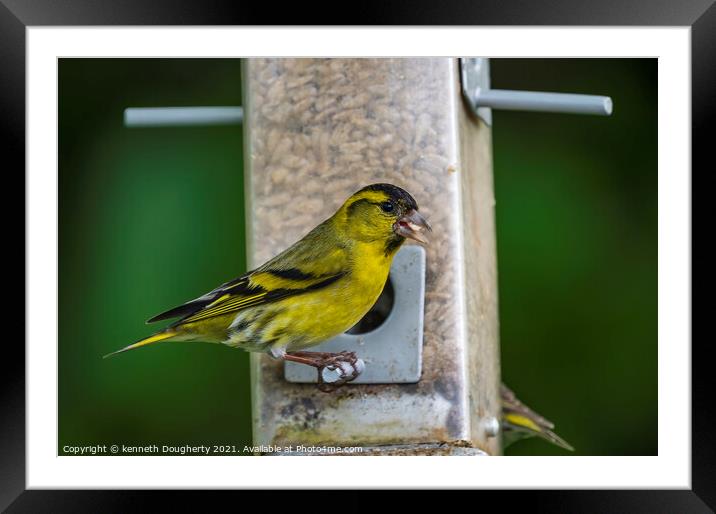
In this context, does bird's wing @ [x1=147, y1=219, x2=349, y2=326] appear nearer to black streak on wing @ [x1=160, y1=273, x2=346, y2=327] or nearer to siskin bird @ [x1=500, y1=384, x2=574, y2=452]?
black streak on wing @ [x1=160, y1=273, x2=346, y2=327]

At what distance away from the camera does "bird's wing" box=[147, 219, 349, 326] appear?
12.7 feet

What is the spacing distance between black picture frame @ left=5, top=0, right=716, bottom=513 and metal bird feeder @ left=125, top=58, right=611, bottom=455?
42 cm

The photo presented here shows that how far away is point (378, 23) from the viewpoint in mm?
3443

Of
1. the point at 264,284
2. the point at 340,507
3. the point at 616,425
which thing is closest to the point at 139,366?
the point at 264,284

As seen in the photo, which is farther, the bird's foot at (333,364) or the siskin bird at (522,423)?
the siskin bird at (522,423)

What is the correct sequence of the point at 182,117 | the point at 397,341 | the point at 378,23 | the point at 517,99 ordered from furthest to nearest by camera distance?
the point at 182,117
the point at 517,99
the point at 397,341
the point at 378,23

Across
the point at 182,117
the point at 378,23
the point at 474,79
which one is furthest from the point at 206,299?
the point at 474,79

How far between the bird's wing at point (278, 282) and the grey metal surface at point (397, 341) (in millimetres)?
211

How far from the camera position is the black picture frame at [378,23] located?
342 centimetres

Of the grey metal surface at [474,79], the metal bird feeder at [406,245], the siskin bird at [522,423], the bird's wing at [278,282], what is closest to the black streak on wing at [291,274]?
the bird's wing at [278,282]

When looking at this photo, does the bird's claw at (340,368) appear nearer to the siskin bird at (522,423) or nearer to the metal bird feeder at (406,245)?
the metal bird feeder at (406,245)

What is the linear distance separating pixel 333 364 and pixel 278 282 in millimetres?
282

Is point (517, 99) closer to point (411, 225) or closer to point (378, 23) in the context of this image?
point (411, 225)

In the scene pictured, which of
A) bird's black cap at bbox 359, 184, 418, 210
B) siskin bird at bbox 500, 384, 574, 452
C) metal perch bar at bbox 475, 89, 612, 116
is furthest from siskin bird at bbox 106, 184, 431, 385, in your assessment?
siskin bird at bbox 500, 384, 574, 452
